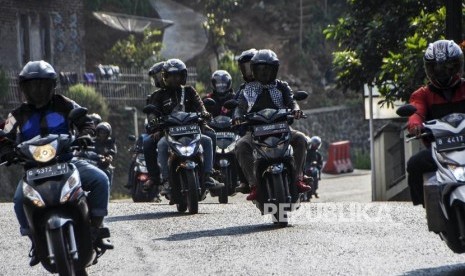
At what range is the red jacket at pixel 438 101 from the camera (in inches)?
431

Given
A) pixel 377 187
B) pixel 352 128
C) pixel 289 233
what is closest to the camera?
pixel 289 233

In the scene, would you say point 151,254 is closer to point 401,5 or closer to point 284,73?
point 401,5

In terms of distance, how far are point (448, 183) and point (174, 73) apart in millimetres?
→ 8326

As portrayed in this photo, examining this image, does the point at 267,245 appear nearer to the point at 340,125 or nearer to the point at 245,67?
the point at 245,67

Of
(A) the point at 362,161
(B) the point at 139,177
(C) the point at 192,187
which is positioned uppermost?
(C) the point at 192,187

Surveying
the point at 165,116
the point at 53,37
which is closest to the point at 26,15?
the point at 53,37

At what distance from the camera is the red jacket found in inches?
431

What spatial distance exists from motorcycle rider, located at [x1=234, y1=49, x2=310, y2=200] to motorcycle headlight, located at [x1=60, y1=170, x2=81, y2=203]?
5.09 metres

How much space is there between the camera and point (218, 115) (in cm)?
2214

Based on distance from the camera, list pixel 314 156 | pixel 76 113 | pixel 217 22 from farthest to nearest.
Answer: pixel 217 22 < pixel 314 156 < pixel 76 113

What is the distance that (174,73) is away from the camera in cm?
1786

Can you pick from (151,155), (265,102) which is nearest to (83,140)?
(265,102)

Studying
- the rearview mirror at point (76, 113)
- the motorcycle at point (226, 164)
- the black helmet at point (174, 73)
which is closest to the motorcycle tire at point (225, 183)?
the motorcycle at point (226, 164)

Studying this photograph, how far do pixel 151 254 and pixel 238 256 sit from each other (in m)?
0.93
